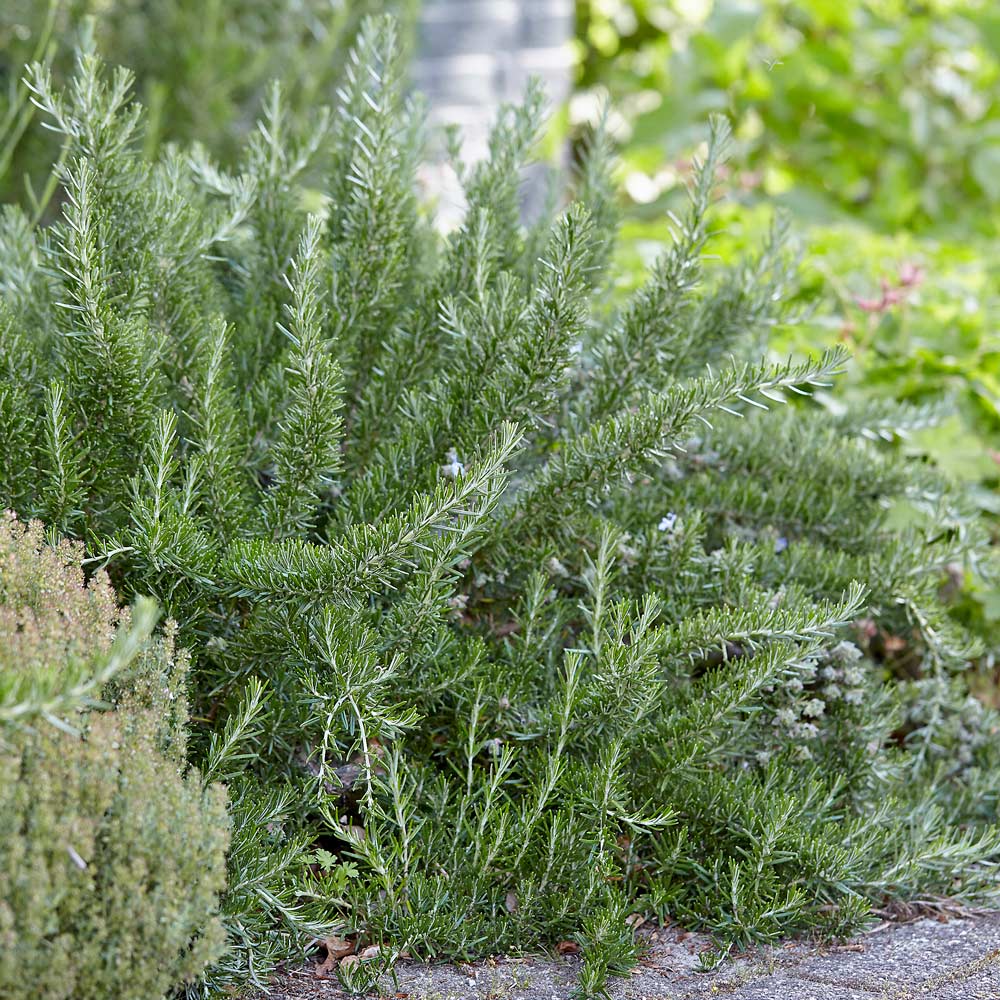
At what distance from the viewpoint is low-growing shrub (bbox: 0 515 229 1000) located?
1201mm

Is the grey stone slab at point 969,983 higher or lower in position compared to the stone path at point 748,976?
higher

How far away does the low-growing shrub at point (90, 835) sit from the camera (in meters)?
1.20

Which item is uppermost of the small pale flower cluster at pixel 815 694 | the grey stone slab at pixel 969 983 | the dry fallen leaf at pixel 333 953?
the small pale flower cluster at pixel 815 694

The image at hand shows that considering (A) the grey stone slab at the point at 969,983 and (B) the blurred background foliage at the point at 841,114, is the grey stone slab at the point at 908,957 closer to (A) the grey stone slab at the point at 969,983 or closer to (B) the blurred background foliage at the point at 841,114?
(A) the grey stone slab at the point at 969,983

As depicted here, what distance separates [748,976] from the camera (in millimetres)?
1708

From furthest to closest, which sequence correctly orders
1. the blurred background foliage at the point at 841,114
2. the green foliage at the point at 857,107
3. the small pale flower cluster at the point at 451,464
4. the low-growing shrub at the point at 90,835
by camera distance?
the green foliage at the point at 857,107 < the blurred background foliage at the point at 841,114 < the small pale flower cluster at the point at 451,464 < the low-growing shrub at the point at 90,835

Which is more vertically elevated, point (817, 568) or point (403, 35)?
point (403, 35)

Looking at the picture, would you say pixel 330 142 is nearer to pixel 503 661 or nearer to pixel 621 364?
pixel 621 364

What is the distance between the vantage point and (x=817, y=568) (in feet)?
7.03

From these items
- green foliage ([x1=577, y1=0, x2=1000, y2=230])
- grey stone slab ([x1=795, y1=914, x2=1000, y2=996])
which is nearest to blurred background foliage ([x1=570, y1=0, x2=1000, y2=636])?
green foliage ([x1=577, y1=0, x2=1000, y2=230])

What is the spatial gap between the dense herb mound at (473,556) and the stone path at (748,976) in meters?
0.05

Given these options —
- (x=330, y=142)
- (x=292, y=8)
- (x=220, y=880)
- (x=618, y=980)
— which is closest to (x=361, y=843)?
(x=220, y=880)

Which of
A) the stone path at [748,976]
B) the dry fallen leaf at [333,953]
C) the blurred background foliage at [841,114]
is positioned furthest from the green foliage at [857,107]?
the dry fallen leaf at [333,953]

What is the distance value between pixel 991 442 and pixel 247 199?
6.35ft
